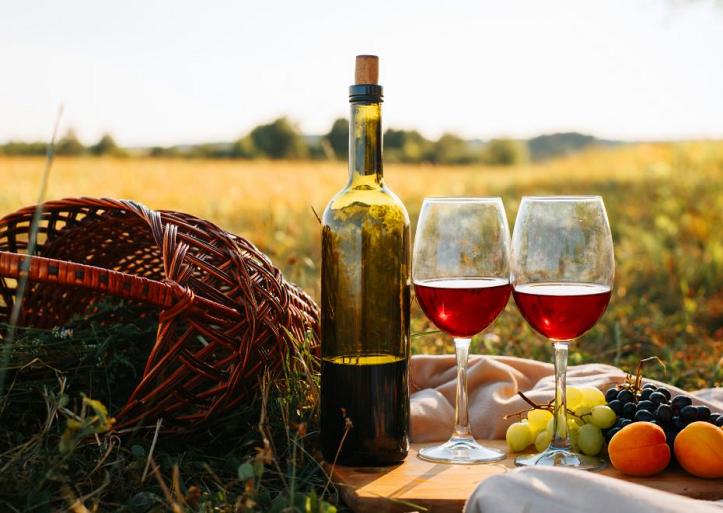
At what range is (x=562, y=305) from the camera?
5.80ft

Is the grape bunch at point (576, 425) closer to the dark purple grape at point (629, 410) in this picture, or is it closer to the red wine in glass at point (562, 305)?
the dark purple grape at point (629, 410)

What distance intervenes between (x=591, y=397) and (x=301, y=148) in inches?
1179

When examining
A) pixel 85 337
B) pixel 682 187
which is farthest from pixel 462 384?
pixel 682 187

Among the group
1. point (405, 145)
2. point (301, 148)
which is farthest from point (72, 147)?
point (301, 148)

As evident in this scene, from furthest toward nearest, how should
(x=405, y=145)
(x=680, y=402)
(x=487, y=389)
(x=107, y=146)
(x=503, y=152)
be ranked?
(x=503, y=152) < (x=107, y=146) < (x=405, y=145) < (x=487, y=389) < (x=680, y=402)

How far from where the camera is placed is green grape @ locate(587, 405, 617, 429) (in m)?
2.00

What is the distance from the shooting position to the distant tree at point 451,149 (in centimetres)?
3159

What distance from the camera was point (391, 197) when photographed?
1.89 m

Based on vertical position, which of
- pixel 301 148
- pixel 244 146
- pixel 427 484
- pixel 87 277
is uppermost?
pixel 244 146

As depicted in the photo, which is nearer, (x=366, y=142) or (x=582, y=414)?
(x=366, y=142)

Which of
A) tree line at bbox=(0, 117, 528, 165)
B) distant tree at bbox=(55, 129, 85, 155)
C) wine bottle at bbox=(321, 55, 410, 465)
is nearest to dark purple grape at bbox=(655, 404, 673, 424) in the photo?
wine bottle at bbox=(321, 55, 410, 465)

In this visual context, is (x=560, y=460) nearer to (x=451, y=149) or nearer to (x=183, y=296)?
(x=183, y=296)

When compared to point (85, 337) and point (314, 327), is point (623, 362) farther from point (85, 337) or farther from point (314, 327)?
point (85, 337)

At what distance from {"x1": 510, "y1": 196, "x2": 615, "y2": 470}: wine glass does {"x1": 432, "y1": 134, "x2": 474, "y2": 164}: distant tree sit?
2928 cm
